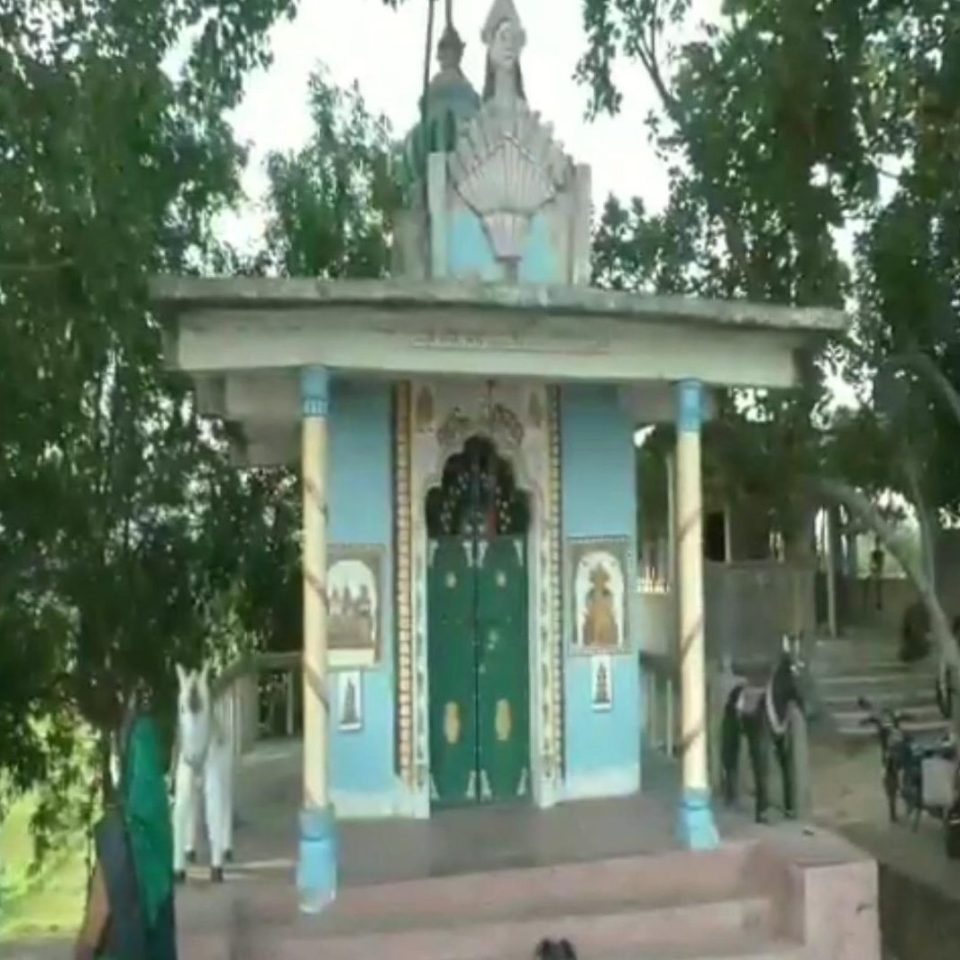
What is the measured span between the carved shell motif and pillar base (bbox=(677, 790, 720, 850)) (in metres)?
3.59

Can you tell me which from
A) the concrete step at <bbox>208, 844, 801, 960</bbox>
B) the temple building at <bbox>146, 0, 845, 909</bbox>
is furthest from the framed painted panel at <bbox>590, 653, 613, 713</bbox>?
the concrete step at <bbox>208, 844, 801, 960</bbox>

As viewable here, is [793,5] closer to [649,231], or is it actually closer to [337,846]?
[649,231]

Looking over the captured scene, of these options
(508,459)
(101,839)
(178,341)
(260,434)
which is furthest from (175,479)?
(101,839)

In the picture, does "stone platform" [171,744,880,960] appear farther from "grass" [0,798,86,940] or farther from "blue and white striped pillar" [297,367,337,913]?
"grass" [0,798,86,940]

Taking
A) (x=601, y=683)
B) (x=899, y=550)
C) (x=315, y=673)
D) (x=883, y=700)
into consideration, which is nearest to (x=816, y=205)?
(x=899, y=550)

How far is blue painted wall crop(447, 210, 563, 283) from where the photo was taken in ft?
33.0

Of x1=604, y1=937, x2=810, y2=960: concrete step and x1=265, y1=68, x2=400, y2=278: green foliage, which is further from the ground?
x1=265, y1=68, x2=400, y2=278: green foliage

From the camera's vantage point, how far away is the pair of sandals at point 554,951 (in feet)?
24.8

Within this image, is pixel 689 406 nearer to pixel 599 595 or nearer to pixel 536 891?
pixel 599 595

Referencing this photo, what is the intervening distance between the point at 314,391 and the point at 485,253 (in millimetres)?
2086

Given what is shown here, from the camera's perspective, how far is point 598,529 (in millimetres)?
10773

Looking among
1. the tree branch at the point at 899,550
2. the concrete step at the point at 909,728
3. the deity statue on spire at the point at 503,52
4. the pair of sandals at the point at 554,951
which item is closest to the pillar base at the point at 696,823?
the pair of sandals at the point at 554,951

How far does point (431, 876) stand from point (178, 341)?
3.21m

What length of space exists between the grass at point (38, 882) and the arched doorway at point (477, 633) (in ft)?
18.3
